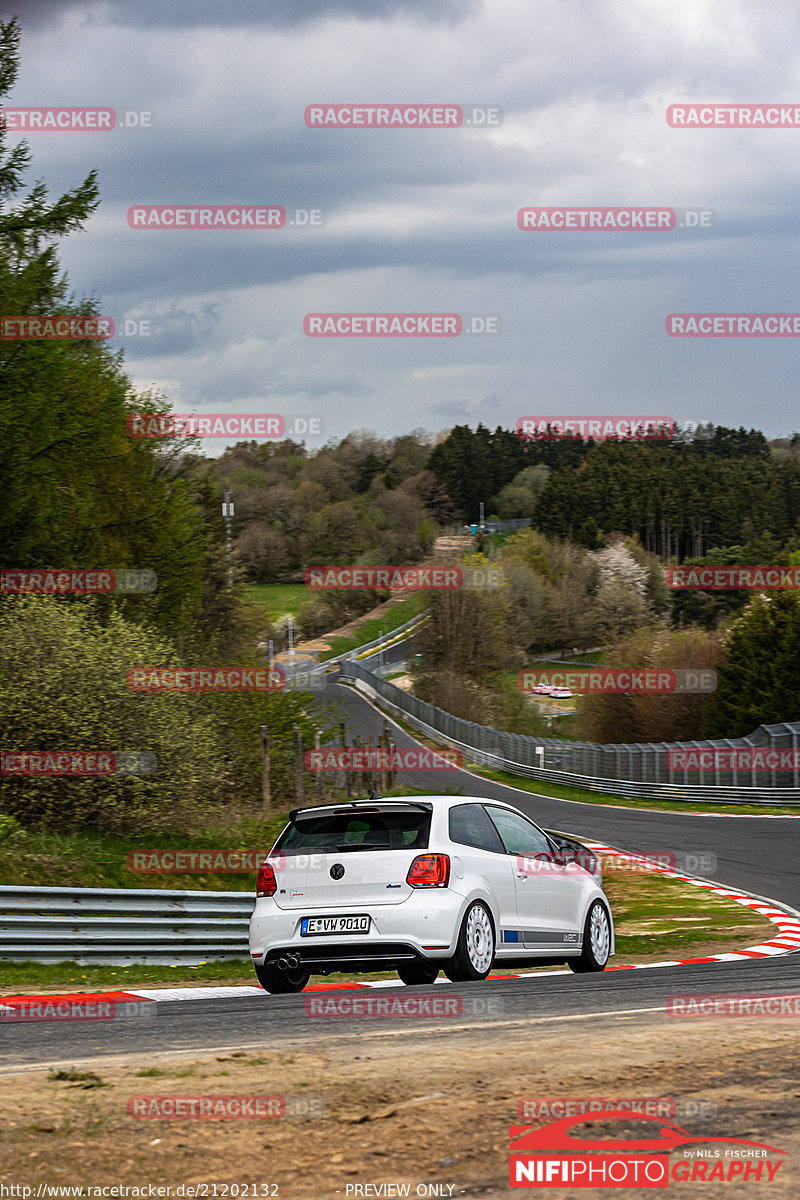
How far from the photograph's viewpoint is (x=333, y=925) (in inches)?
366

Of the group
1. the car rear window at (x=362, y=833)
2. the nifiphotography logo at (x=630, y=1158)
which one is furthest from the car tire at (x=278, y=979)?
the nifiphotography logo at (x=630, y=1158)

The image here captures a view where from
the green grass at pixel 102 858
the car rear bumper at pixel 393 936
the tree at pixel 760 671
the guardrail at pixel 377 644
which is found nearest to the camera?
the car rear bumper at pixel 393 936

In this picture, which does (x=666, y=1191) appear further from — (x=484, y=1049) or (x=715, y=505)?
(x=715, y=505)

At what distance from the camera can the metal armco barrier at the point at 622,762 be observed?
42.6 m

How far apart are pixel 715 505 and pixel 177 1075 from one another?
143275 millimetres

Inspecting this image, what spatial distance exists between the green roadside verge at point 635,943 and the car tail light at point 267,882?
1.72 metres

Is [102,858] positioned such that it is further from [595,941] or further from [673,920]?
[673,920]

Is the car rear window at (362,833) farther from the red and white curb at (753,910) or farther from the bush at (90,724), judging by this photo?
the bush at (90,724)

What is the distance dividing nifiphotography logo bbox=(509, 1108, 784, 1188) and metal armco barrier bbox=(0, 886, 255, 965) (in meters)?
7.49

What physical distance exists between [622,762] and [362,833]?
44725 mm

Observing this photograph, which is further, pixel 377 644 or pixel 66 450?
pixel 377 644

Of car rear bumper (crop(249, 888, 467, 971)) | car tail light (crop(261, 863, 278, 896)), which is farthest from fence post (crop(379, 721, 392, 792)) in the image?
car rear bumper (crop(249, 888, 467, 971))

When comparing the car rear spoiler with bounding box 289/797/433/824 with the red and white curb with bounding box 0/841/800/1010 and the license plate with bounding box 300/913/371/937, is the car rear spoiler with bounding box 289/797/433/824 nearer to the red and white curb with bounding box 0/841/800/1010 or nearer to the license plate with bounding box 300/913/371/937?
the license plate with bounding box 300/913/371/937

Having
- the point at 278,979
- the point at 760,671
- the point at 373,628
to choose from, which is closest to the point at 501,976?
the point at 278,979
